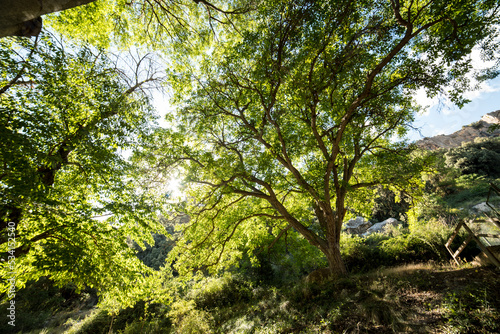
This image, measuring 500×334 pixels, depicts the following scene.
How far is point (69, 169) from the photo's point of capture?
20.7 feet

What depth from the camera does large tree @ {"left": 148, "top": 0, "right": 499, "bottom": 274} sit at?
5270mm

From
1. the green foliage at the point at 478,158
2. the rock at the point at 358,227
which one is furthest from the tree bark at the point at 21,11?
the green foliage at the point at 478,158

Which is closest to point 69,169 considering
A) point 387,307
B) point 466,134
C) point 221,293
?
point 387,307

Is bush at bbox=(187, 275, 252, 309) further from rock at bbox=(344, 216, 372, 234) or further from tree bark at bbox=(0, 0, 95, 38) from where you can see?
rock at bbox=(344, 216, 372, 234)

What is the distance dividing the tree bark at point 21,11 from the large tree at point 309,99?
4886 millimetres

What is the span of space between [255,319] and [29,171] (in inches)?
297

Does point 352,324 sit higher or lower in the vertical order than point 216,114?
lower

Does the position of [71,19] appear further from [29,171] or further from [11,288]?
[11,288]

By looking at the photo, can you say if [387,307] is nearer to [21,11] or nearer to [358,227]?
[21,11]

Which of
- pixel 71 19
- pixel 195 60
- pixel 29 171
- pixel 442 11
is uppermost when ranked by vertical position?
pixel 71 19

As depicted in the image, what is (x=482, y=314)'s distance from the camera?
3330 millimetres

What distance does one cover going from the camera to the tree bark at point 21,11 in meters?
1.84

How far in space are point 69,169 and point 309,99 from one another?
8.65 meters

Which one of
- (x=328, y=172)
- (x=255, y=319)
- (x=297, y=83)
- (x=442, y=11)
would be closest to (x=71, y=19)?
(x=297, y=83)
